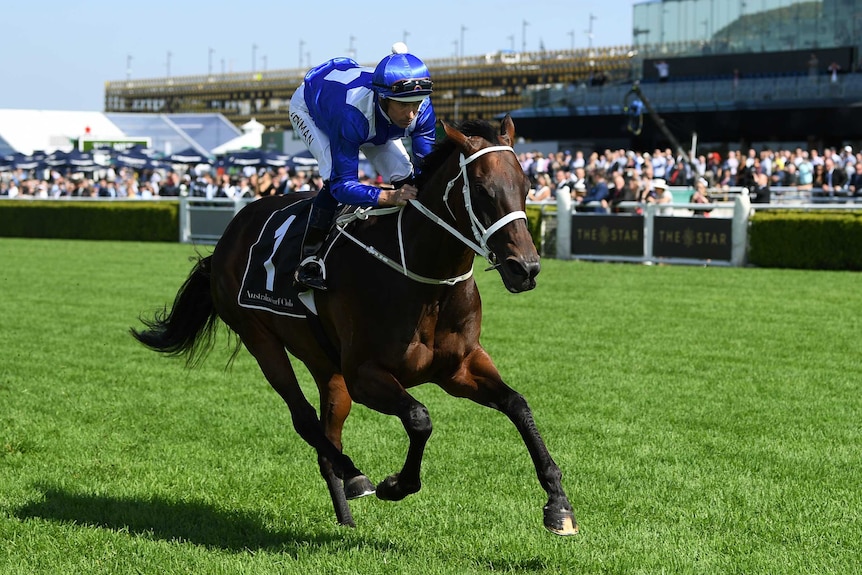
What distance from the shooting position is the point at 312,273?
5031 mm

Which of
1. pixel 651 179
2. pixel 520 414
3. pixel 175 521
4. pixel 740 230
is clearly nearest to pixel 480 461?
pixel 520 414

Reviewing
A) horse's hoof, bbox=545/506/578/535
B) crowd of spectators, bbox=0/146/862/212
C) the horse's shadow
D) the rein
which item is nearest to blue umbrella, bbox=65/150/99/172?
crowd of spectators, bbox=0/146/862/212

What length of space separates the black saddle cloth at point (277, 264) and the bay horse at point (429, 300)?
0.26m

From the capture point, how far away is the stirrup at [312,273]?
16.3 ft

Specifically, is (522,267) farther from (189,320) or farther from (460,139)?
(189,320)

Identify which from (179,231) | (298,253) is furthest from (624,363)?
(179,231)

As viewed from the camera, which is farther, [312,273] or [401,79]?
[312,273]

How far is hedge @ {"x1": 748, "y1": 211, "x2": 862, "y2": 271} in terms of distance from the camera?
58.2ft

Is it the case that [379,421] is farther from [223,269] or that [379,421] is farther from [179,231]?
[179,231]

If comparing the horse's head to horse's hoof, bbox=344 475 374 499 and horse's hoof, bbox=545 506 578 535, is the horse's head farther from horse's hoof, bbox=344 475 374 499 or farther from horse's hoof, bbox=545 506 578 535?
horse's hoof, bbox=344 475 374 499

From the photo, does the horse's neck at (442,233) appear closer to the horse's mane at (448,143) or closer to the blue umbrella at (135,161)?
the horse's mane at (448,143)

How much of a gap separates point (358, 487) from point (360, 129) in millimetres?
1578

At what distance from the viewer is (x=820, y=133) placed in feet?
110

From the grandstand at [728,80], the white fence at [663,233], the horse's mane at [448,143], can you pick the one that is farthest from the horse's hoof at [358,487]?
the grandstand at [728,80]
